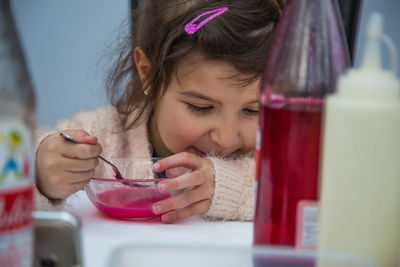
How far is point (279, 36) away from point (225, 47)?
646mm

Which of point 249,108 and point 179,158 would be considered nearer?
point 179,158

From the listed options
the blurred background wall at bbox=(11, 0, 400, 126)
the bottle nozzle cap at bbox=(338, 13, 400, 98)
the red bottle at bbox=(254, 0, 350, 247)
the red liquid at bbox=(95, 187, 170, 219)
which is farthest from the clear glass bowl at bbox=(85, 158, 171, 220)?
the blurred background wall at bbox=(11, 0, 400, 126)

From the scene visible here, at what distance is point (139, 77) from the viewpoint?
132 centimetres

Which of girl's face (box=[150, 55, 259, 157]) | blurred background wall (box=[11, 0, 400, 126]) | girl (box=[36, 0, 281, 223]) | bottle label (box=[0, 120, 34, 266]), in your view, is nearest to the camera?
bottle label (box=[0, 120, 34, 266])

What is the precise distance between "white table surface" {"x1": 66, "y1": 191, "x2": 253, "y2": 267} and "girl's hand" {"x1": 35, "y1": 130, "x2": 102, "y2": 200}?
80mm

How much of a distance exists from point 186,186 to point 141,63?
60 cm

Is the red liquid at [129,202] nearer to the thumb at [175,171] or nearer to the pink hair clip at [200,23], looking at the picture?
the thumb at [175,171]

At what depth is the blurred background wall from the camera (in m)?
2.44

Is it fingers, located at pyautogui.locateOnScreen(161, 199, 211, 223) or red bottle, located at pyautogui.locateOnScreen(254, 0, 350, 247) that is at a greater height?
red bottle, located at pyautogui.locateOnScreen(254, 0, 350, 247)

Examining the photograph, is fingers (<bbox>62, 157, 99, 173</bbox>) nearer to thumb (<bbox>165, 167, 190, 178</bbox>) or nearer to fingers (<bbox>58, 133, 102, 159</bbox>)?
fingers (<bbox>58, 133, 102, 159</bbox>)

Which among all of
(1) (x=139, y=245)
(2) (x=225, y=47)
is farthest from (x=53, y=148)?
(1) (x=139, y=245)

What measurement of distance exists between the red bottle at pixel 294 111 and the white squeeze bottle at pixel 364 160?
4 cm

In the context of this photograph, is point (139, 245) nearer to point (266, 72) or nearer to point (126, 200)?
point (266, 72)

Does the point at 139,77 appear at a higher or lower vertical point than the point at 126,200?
higher
